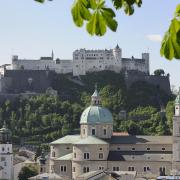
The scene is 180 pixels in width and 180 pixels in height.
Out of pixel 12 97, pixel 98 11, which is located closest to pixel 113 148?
pixel 12 97

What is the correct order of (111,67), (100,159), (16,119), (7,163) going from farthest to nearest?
1. (111,67)
2. (16,119)
3. (7,163)
4. (100,159)

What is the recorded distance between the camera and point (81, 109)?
206 ft

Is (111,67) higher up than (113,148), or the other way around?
(111,67)

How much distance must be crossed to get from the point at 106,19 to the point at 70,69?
71016 mm

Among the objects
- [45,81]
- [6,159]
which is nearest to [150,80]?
[45,81]

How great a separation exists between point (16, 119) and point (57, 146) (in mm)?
21000

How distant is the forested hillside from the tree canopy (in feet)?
174

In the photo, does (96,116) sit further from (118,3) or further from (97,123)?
(118,3)

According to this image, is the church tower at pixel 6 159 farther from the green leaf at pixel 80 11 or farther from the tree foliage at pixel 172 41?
the tree foliage at pixel 172 41

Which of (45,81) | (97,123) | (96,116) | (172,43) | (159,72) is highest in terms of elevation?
(159,72)

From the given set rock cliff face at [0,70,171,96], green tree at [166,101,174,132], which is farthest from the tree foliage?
rock cliff face at [0,70,171,96]

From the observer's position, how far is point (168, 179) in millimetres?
34000

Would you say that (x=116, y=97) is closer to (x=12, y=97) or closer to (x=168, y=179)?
(x=12, y=97)

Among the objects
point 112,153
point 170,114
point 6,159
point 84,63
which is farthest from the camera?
point 84,63
